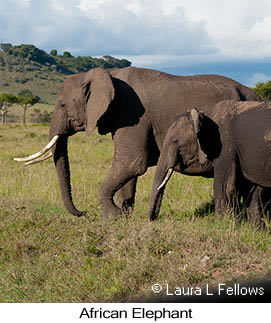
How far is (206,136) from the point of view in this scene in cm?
676

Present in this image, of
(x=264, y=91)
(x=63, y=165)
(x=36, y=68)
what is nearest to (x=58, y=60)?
(x=36, y=68)

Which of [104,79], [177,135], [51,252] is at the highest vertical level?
[104,79]

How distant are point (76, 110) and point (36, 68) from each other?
108 meters

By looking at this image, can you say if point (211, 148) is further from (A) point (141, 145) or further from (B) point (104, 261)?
(B) point (104, 261)

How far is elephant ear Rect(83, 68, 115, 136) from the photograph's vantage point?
287 inches

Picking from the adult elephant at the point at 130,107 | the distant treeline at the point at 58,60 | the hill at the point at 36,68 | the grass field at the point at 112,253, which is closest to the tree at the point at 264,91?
the grass field at the point at 112,253

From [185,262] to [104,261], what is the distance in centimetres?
90

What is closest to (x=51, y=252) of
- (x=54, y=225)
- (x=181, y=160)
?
(x=54, y=225)

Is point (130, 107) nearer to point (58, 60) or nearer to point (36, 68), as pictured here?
point (36, 68)

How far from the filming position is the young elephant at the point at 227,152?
6.50m

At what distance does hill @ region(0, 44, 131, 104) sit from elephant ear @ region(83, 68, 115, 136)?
82.3 meters

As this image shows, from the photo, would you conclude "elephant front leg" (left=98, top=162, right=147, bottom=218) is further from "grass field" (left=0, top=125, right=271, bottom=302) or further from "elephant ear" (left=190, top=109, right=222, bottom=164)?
"elephant ear" (left=190, top=109, right=222, bottom=164)

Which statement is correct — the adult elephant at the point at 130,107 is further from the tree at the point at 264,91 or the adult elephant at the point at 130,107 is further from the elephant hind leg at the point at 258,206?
the tree at the point at 264,91

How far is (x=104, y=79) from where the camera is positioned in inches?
290
